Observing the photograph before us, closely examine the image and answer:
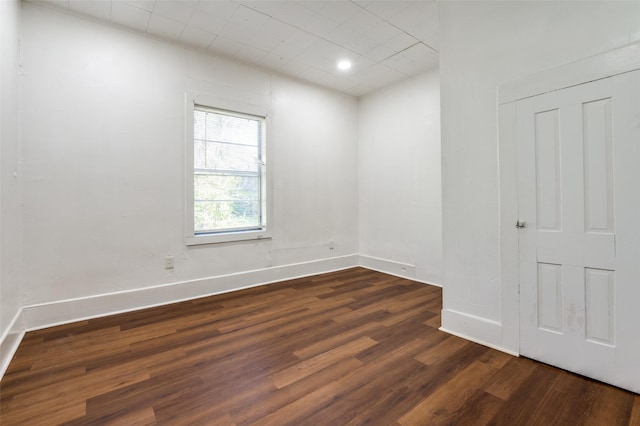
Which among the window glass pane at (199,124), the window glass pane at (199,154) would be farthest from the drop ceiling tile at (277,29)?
the window glass pane at (199,154)

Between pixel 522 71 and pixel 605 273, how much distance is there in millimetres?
1484

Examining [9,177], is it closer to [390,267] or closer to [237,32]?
[237,32]

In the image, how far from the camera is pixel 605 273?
1.78m

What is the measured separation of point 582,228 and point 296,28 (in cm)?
310

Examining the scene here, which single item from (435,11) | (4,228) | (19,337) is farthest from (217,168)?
(435,11)

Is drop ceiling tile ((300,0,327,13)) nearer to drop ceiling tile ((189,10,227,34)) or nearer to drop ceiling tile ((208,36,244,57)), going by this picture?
drop ceiling tile ((189,10,227,34))

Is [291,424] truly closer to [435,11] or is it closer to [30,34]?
[435,11]

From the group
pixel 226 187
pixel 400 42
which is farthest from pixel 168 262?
pixel 400 42

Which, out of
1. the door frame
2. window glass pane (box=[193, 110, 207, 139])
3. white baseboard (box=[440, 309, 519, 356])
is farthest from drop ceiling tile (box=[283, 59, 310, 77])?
white baseboard (box=[440, 309, 519, 356])

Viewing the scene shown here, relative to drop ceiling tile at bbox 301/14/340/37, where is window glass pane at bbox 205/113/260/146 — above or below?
below

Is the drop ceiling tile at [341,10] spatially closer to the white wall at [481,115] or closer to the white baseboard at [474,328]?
the white wall at [481,115]

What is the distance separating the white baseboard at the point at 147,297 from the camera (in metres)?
2.65

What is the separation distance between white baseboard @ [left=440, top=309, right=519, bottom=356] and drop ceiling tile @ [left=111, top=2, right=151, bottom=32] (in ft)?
13.3

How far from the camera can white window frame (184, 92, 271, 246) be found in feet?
11.1
